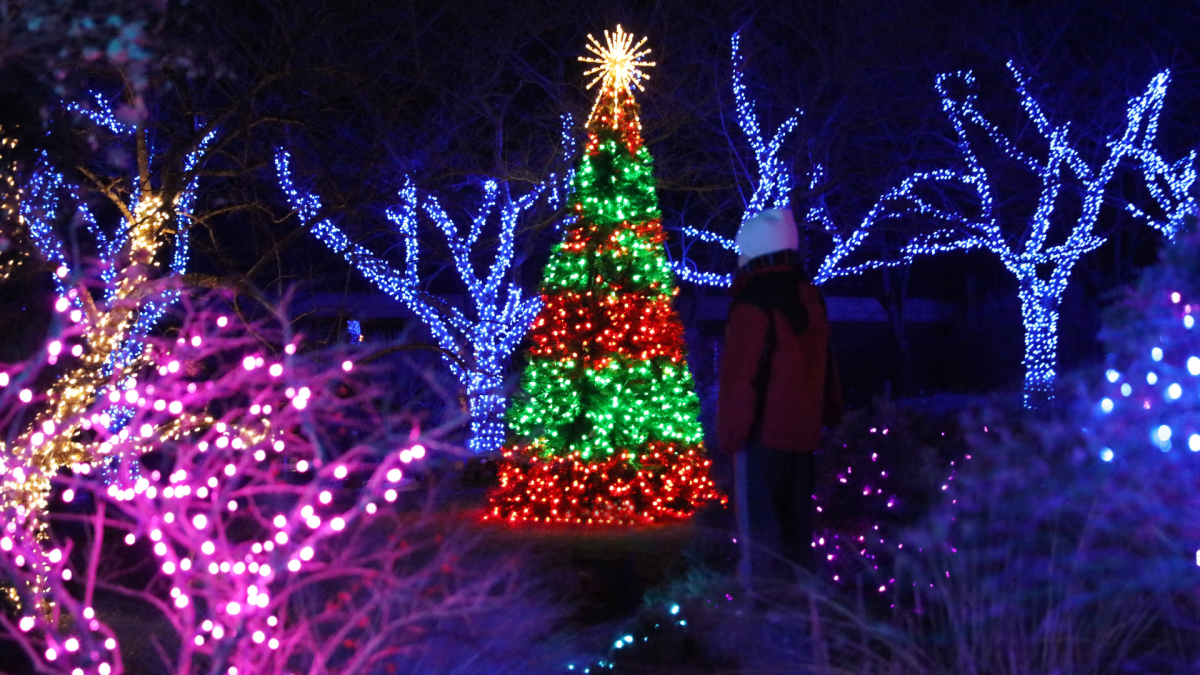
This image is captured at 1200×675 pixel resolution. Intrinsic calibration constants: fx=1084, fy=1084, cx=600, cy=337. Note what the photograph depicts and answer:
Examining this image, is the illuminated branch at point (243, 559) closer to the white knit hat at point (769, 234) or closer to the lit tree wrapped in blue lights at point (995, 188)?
the white knit hat at point (769, 234)

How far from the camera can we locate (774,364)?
4551mm

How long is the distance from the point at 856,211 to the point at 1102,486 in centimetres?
1533

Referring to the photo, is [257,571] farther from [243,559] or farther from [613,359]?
[613,359]

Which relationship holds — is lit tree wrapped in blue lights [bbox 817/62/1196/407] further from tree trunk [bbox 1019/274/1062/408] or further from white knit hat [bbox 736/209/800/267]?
white knit hat [bbox 736/209/800/267]

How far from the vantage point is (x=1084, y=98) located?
17031 millimetres

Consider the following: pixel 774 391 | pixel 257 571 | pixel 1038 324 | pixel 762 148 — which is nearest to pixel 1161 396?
pixel 774 391

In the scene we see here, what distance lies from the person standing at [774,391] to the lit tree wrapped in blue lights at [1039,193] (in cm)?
1183

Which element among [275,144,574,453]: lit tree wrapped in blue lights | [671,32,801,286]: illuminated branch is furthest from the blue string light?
[671,32,801,286]: illuminated branch

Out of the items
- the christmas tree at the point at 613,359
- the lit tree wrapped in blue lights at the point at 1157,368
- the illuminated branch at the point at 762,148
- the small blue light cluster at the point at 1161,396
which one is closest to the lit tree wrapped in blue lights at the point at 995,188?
the illuminated branch at the point at 762,148

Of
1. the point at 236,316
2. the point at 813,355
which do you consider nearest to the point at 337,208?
the point at 236,316

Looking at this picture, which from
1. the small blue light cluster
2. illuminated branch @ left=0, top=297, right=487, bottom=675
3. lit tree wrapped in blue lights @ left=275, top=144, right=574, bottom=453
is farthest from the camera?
lit tree wrapped in blue lights @ left=275, top=144, right=574, bottom=453

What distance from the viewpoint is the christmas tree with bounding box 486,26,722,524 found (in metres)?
10.3

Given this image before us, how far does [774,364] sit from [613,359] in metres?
5.72

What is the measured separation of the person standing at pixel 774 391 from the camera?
177 inches
